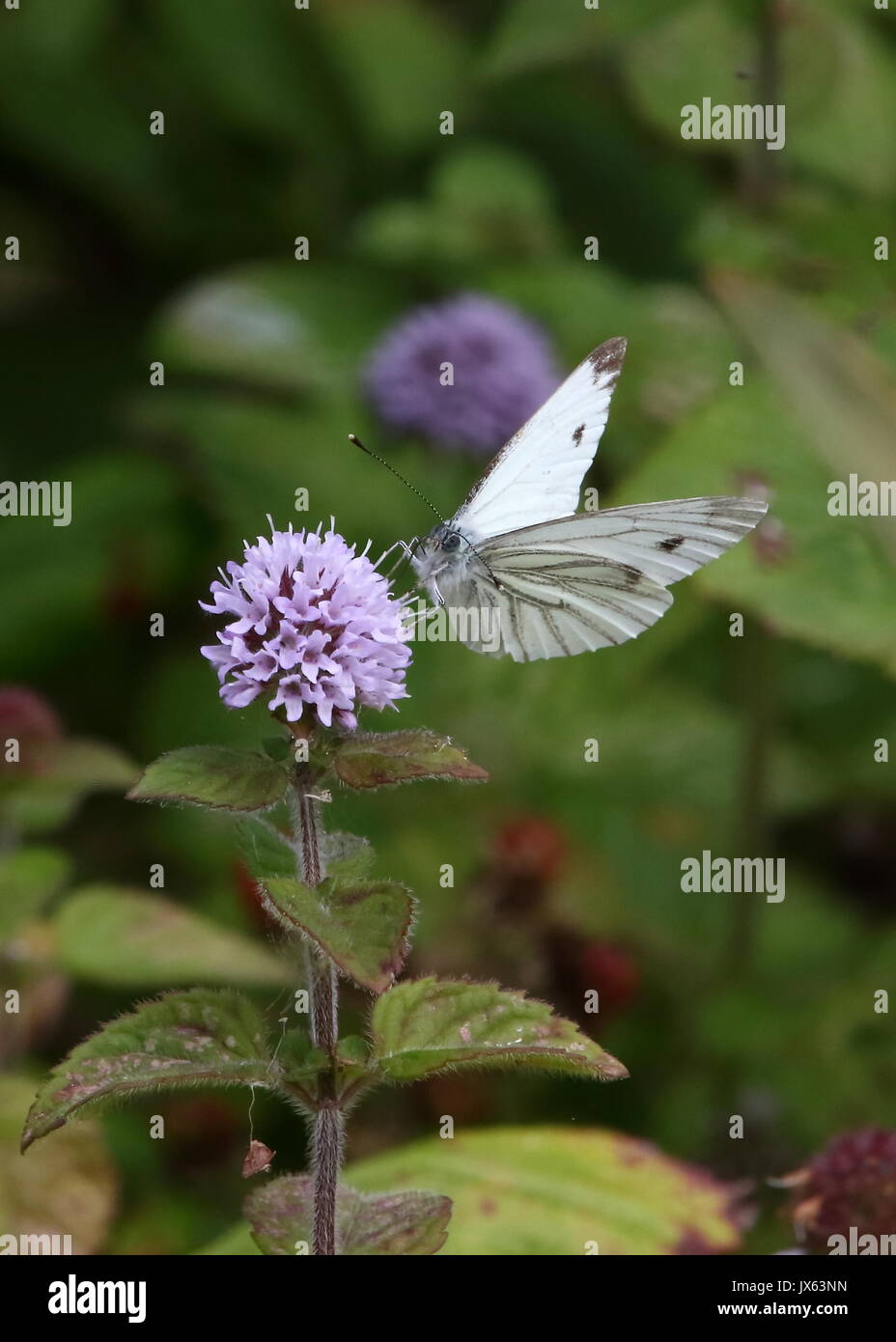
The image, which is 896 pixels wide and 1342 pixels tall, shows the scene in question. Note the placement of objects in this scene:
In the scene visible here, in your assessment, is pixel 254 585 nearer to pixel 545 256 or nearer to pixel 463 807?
pixel 463 807

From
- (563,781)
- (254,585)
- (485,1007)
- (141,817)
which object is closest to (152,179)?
(141,817)

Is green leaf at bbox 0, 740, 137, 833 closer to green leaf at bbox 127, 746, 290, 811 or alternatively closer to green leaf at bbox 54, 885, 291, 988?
green leaf at bbox 54, 885, 291, 988

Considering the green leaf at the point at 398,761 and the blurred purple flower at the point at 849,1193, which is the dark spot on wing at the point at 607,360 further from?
the blurred purple flower at the point at 849,1193

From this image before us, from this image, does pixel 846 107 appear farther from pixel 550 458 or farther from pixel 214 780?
pixel 214 780

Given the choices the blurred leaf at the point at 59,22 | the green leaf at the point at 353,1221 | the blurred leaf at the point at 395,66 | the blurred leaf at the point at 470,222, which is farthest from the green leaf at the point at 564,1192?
the blurred leaf at the point at 395,66

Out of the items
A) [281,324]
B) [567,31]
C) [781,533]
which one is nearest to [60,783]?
[781,533]

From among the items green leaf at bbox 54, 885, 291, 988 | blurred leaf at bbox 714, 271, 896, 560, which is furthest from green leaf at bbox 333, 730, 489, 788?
blurred leaf at bbox 714, 271, 896, 560
